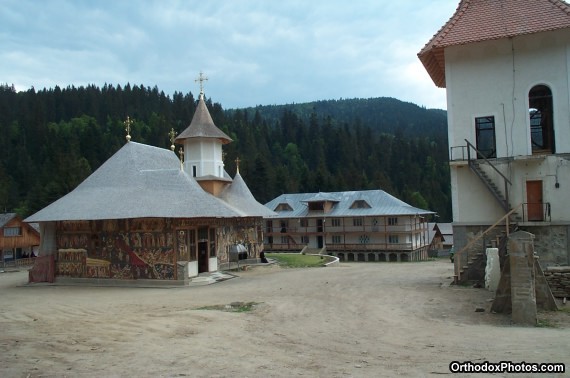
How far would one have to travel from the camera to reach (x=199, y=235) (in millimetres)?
25531

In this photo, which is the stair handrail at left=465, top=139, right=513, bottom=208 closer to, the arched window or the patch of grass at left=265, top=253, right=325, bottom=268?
the arched window

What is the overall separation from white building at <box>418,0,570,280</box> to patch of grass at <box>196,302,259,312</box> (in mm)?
9349

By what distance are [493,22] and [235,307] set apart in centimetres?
1513

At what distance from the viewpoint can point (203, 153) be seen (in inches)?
1313

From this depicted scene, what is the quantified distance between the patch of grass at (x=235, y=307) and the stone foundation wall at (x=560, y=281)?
9320mm

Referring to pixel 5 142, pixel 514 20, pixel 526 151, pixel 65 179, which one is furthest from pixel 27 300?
pixel 5 142

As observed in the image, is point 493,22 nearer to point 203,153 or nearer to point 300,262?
point 203,153

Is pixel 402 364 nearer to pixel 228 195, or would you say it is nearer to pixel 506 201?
pixel 506 201

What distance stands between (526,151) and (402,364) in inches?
556

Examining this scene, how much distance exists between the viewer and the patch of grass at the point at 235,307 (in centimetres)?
1484

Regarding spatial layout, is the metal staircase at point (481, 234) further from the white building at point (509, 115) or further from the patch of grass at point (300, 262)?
the patch of grass at point (300, 262)

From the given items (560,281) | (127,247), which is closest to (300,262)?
(127,247)

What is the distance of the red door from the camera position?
18953 mm

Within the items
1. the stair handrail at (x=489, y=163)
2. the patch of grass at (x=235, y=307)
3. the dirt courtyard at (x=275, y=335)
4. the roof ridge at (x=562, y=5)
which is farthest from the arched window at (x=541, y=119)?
the patch of grass at (x=235, y=307)
